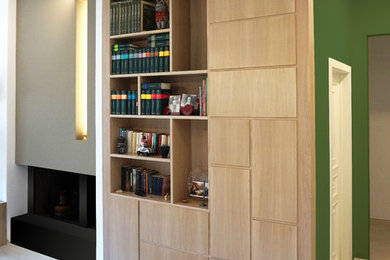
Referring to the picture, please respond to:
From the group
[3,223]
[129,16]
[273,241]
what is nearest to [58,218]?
[3,223]

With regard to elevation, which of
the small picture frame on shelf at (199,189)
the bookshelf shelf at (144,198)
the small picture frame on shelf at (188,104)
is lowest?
the bookshelf shelf at (144,198)

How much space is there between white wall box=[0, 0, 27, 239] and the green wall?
3717 mm

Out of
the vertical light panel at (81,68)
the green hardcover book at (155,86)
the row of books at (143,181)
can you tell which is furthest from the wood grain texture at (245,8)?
the vertical light panel at (81,68)

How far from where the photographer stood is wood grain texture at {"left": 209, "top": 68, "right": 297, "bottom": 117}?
241 centimetres

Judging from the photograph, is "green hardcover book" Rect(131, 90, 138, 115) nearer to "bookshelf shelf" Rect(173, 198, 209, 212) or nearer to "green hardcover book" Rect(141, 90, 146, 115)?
"green hardcover book" Rect(141, 90, 146, 115)

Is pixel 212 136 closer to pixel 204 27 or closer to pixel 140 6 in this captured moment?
pixel 204 27

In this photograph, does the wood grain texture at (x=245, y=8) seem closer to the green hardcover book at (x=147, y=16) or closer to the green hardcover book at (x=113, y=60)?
the green hardcover book at (x=147, y=16)

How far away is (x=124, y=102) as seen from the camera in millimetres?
3242

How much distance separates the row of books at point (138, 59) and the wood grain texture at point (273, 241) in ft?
4.89

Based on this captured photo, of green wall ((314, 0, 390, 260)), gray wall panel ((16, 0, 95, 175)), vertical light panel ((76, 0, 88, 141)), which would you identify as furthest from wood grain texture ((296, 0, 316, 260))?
vertical light panel ((76, 0, 88, 141))

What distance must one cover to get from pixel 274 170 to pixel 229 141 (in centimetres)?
40

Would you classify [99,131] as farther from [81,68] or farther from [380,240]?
[380,240]

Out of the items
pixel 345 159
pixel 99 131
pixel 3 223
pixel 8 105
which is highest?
pixel 8 105

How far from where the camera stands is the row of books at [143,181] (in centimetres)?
315
